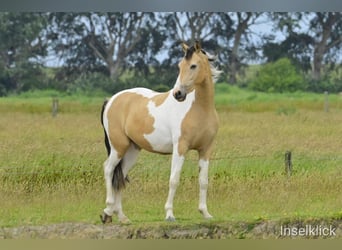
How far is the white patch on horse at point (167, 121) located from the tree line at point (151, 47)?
1025mm

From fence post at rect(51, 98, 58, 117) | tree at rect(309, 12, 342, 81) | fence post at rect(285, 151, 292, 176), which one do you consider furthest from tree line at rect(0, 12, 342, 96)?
fence post at rect(285, 151, 292, 176)

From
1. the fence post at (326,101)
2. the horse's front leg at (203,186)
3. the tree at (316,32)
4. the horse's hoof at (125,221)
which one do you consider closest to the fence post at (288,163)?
the fence post at (326,101)

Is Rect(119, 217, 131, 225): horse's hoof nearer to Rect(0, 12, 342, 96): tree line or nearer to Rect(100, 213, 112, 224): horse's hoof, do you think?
Rect(100, 213, 112, 224): horse's hoof

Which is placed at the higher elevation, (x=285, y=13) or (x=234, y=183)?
(x=285, y=13)

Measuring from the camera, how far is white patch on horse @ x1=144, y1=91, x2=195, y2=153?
22.5 ft

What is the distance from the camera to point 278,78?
26.9 ft

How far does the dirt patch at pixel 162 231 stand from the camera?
22.7ft

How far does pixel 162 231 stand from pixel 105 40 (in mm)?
1984

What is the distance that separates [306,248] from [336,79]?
174cm

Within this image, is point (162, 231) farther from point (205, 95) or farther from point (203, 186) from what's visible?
point (205, 95)

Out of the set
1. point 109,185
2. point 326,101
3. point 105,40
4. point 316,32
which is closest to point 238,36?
point 316,32

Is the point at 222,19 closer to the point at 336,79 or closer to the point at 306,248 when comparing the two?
the point at 336,79

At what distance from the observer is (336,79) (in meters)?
8.23
